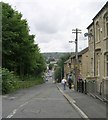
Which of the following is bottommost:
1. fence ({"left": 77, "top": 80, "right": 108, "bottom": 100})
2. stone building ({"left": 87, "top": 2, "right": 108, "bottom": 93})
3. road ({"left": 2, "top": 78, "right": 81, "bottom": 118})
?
road ({"left": 2, "top": 78, "right": 81, "bottom": 118})

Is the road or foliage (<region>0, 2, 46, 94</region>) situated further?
foliage (<region>0, 2, 46, 94</region>)

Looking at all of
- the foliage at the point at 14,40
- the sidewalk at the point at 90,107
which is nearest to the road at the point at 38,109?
the sidewalk at the point at 90,107

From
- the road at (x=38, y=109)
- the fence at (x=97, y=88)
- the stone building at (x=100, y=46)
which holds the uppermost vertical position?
the stone building at (x=100, y=46)

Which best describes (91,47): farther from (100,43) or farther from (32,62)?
(32,62)

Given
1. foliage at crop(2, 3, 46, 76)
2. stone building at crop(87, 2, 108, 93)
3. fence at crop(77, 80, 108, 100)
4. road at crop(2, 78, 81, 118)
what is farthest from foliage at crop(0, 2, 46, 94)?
road at crop(2, 78, 81, 118)

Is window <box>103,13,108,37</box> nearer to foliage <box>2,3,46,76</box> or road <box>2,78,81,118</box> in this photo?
road <box>2,78,81,118</box>

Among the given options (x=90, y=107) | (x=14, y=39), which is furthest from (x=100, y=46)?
(x=14, y=39)

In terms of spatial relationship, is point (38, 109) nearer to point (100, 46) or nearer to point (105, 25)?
point (105, 25)

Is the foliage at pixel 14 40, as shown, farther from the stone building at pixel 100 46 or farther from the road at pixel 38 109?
the road at pixel 38 109

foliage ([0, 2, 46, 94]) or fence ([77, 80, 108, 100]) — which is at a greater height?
foliage ([0, 2, 46, 94])

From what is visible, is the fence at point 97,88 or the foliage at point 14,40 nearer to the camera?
the fence at point 97,88

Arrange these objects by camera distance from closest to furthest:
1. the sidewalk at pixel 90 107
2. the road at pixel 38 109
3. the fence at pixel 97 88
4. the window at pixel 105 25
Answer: the road at pixel 38 109 → the sidewalk at pixel 90 107 → the fence at pixel 97 88 → the window at pixel 105 25

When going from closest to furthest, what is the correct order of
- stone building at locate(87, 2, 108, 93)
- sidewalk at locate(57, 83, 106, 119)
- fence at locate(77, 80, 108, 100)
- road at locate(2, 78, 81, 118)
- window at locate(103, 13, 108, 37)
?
1. road at locate(2, 78, 81, 118)
2. sidewalk at locate(57, 83, 106, 119)
3. fence at locate(77, 80, 108, 100)
4. stone building at locate(87, 2, 108, 93)
5. window at locate(103, 13, 108, 37)

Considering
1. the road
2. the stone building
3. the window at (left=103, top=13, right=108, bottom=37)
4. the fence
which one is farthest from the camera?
the window at (left=103, top=13, right=108, bottom=37)
